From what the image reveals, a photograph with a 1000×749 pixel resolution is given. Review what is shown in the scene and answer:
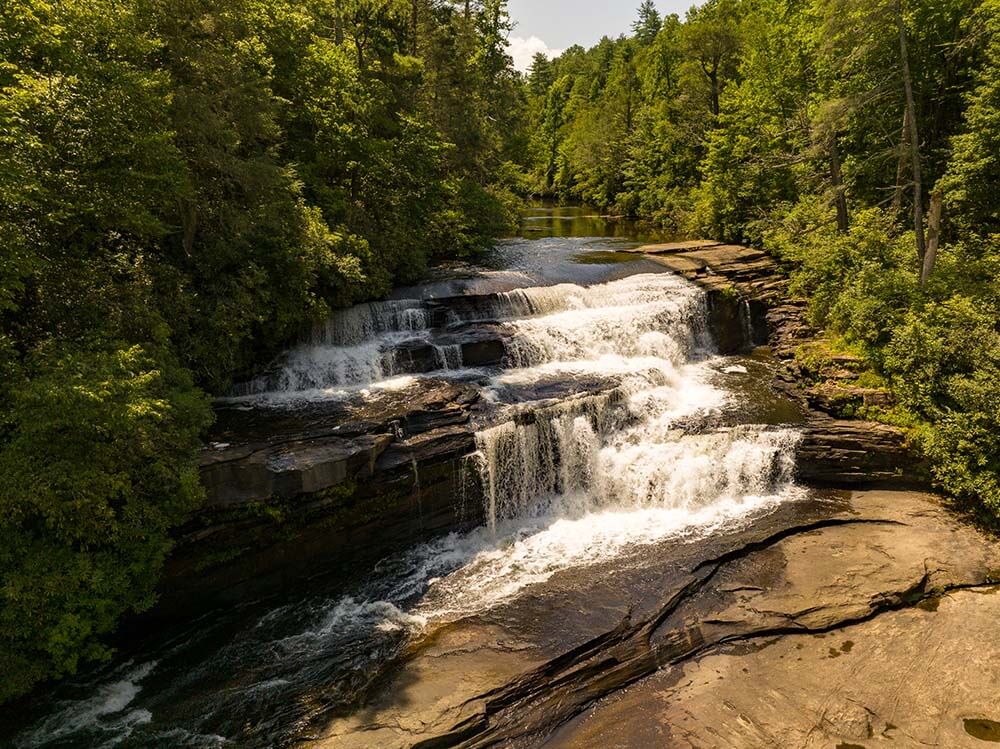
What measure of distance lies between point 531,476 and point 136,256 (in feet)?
32.5

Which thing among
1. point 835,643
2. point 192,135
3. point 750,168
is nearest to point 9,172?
point 192,135

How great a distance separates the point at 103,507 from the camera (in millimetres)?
7824

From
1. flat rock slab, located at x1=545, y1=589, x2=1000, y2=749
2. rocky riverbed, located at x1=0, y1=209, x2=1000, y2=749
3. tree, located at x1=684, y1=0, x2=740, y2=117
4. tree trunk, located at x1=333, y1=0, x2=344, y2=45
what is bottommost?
flat rock slab, located at x1=545, y1=589, x2=1000, y2=749

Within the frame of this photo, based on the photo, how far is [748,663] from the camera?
8281 millimetres

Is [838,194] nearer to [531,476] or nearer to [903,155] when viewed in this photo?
[903,155]

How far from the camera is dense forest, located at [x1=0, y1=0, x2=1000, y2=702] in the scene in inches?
320

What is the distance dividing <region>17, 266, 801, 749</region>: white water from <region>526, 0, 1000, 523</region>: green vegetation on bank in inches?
134

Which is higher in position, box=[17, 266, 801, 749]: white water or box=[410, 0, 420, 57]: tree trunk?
box=[410, 0, 420, 57]: tree trunk

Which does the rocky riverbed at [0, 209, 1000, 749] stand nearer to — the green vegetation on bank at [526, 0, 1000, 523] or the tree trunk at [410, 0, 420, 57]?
the green vegetation on bank at [526, 0, 1000, 523]

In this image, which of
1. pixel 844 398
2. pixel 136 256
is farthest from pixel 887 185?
pixel 136 256

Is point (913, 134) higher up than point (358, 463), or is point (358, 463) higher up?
point (913, 134)

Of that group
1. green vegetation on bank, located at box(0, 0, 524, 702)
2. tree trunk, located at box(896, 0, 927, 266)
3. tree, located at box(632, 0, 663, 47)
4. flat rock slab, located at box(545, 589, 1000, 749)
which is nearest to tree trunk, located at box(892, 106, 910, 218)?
tree trunk, located at box(896, 0, 927, 266)

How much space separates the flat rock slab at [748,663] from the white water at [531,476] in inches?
40.8

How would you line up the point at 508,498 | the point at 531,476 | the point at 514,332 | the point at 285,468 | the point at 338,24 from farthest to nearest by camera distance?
the point at 338,24 → the point at 514,332 → the point at 531,476 → the point at 508,498 → the point at 285,468
